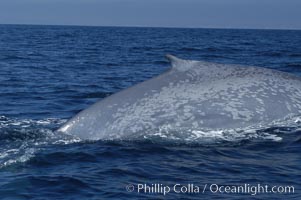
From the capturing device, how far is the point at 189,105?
33.1ft

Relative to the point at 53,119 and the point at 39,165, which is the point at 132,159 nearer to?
the point at 39,165

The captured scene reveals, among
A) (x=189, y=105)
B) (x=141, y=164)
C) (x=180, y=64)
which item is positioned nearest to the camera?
(x=141, y=164)

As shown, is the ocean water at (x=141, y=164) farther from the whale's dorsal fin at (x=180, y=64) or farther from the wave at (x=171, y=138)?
the whale's dorsal fin at (x=180, y=64)

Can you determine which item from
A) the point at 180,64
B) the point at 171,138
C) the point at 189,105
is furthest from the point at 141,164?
the point at 180,64

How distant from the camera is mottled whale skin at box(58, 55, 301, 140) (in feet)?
33.0

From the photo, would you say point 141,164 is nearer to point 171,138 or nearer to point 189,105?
point 171,138

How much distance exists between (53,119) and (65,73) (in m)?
13.4

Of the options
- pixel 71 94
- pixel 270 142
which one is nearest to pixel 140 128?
pixel 270 142

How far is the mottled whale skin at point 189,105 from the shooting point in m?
10.1

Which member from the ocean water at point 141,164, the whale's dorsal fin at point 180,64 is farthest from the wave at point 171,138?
the whale's dorsal fin at point 180,64

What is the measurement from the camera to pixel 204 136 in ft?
33.7

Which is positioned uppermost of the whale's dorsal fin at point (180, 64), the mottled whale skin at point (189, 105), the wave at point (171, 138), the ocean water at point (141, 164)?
the whale's dorsal fin at point (180, 64)

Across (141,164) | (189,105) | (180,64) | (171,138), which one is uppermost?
(180,64)

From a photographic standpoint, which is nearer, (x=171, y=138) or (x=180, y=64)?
(x=171, y=138)
